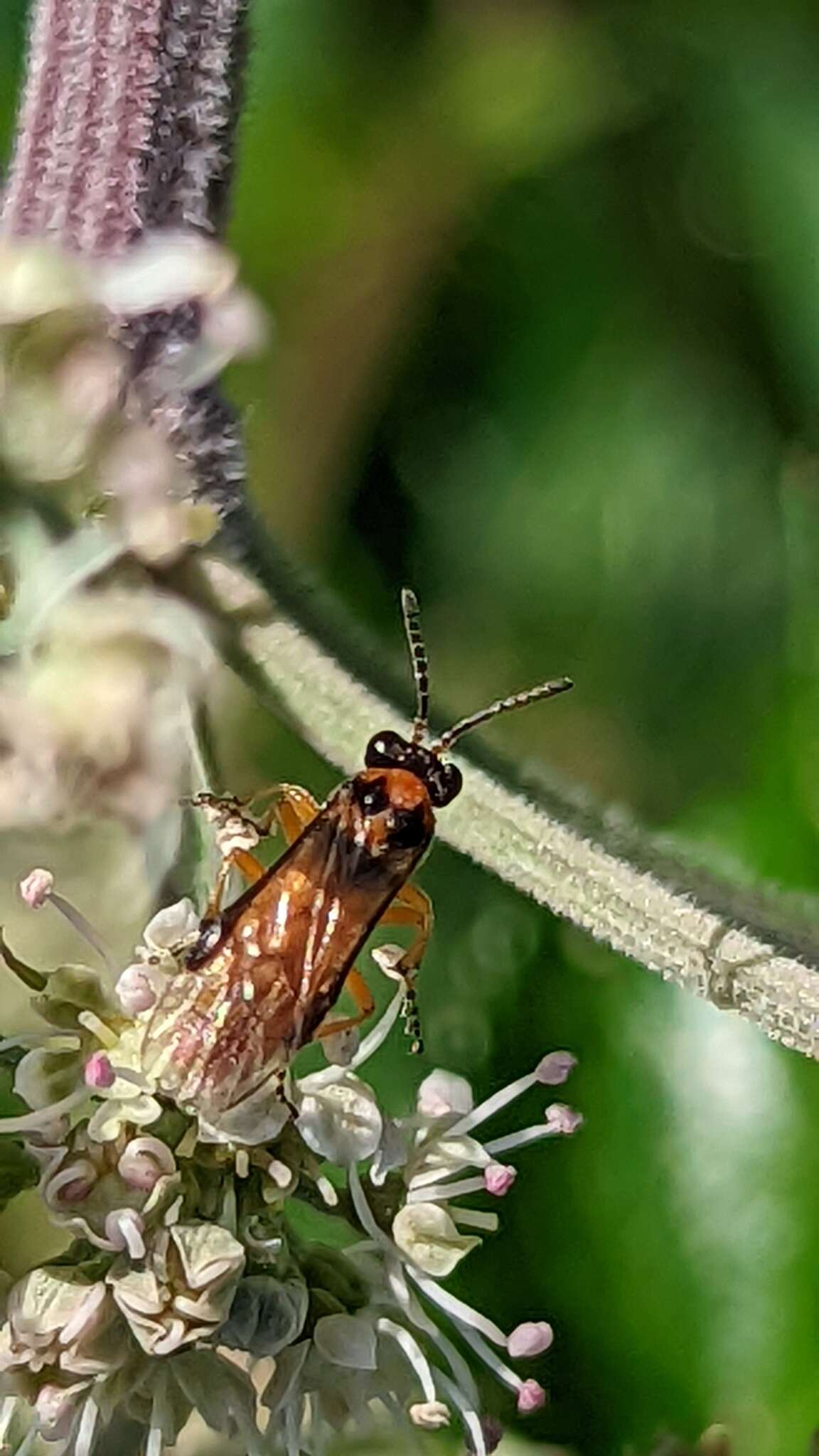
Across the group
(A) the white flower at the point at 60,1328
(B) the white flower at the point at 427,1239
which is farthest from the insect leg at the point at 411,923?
(A) the white flower at the point at 60,1328

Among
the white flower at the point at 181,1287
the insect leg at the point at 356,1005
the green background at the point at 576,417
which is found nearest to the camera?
the white flower at the point at 181,1287

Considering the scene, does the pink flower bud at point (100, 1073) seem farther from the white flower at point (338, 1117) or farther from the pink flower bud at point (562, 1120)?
the pink flower bud at point (562, 1120)

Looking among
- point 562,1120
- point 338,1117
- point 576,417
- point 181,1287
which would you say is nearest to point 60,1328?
point 181,1287

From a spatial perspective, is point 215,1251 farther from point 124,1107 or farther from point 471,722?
point 471,722

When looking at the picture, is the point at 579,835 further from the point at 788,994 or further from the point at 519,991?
the point at 519,991

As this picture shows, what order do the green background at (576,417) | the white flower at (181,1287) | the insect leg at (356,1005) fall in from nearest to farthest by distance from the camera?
the white flower at (181,1287) < the insect leg at (356,1005) < the green background at (576,417)

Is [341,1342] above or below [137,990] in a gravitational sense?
below
